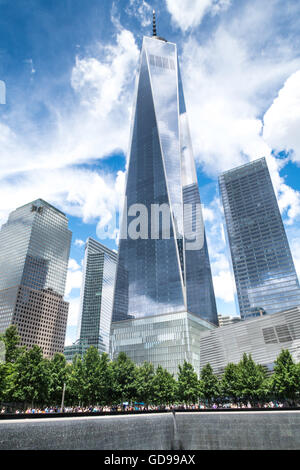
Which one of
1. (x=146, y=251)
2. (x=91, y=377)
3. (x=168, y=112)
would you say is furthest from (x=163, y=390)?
(x=168, y=112)

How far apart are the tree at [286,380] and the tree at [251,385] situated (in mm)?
2188

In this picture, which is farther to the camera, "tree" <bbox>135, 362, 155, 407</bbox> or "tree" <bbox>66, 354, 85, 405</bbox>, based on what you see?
"tree" <bbox>135, 362, 155, 407</bbox>

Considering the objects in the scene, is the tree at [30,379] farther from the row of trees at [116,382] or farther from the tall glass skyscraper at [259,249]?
the tall glass skyscraper at [259,249]

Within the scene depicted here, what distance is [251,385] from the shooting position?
5738cm

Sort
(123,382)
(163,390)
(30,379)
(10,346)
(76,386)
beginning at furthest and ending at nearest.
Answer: (163,390)
(123,382)
(76,386)
(10,346)
(30,379)

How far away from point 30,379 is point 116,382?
18.2 metres

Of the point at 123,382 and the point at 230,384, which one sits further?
the point at 123,382

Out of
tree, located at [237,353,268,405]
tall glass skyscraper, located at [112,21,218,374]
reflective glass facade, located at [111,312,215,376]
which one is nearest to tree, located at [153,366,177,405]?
tree, located at [237,353,268,405]

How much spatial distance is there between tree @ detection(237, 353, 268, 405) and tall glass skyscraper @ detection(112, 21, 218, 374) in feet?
157

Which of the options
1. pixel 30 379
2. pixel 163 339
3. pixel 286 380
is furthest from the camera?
pixel 163 339

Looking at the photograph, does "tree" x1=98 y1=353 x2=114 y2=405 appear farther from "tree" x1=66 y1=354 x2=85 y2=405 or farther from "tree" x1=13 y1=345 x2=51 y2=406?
"tree" x1=13 y1=345 x2=51 y2=406

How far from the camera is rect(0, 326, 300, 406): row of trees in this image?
52188 millimetres

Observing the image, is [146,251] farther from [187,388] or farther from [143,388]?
[187,388]
